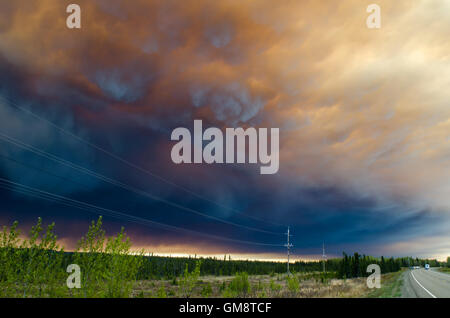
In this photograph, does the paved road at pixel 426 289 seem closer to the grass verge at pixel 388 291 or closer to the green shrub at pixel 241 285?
the grass verge at pixel 388 291

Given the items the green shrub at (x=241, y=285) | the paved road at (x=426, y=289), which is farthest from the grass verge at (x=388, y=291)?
the green shrub at (x=241, y=285)

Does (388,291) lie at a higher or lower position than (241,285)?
higher

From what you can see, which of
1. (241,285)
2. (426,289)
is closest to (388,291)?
(426,289)

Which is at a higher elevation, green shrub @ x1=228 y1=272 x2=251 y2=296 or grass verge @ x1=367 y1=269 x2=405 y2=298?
grass verge @ x1=367 y1=269 x2=405 y2=298

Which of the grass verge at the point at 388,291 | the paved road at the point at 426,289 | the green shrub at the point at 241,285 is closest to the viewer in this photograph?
the grass verge at the point at 388,291

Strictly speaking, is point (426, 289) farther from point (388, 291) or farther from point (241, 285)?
point (241, 285)

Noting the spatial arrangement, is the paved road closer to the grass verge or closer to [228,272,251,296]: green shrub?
the grass verge

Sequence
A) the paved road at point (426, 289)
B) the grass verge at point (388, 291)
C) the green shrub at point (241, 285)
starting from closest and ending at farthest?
the grass verge at point (388, 291)
the paved road at point (426, 289)
the green shrub at point (241, 285)

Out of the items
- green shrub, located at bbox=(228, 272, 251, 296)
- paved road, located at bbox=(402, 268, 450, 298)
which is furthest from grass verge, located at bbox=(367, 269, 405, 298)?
green shrub, located at bbox=(228, 272, 251, 296)
